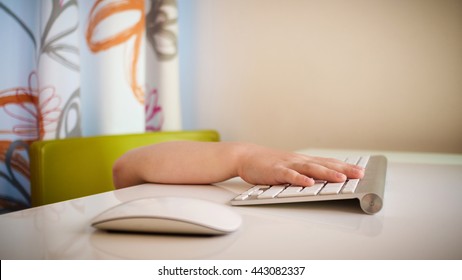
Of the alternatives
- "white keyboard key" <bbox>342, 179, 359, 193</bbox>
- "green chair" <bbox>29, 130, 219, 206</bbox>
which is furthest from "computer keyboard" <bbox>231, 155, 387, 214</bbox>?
"green chair" <bbox>29, 130, 219, 206</bbox>

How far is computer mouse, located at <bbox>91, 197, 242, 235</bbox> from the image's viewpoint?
0.45 metres

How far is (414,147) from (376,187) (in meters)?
1.25

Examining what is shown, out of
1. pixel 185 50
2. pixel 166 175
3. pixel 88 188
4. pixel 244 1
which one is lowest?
pixel 88 188

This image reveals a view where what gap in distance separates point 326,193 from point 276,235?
0.46 feet

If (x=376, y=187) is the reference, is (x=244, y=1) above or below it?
above

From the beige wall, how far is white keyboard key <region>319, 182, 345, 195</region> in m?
1.23

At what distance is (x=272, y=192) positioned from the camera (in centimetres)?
64

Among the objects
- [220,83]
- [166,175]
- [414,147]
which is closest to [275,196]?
[166,175]

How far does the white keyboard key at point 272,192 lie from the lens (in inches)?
24.4

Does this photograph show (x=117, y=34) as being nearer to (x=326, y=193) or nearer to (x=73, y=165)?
(x=73, y=165)

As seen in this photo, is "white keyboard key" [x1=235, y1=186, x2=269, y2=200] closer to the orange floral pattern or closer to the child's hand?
the child's hand

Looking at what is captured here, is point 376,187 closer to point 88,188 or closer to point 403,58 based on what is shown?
point 88,188

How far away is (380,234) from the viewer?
1.60 feet
